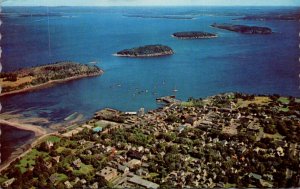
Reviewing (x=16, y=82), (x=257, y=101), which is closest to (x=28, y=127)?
(x=16, y=82)

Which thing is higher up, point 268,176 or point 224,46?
point 224,46

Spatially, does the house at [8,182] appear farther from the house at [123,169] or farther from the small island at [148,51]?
the small island at [148,51]

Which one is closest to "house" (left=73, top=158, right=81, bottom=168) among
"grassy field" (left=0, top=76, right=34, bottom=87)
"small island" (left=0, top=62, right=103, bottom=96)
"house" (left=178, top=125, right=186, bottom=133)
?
"house" (left=178, top=125, right=186, bottom=133)

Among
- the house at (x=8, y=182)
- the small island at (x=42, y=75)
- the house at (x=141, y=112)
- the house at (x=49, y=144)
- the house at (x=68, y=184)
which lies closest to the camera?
the house at (x=8, y=182)

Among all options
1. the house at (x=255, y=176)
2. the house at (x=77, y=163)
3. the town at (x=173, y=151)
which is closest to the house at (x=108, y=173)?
the town at (x=173, y=151)

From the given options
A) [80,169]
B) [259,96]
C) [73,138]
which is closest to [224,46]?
[259,96]

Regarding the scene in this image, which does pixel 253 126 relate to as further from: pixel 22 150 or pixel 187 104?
pixel 22 150

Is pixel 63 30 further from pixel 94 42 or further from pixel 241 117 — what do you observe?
pixel 241 117
